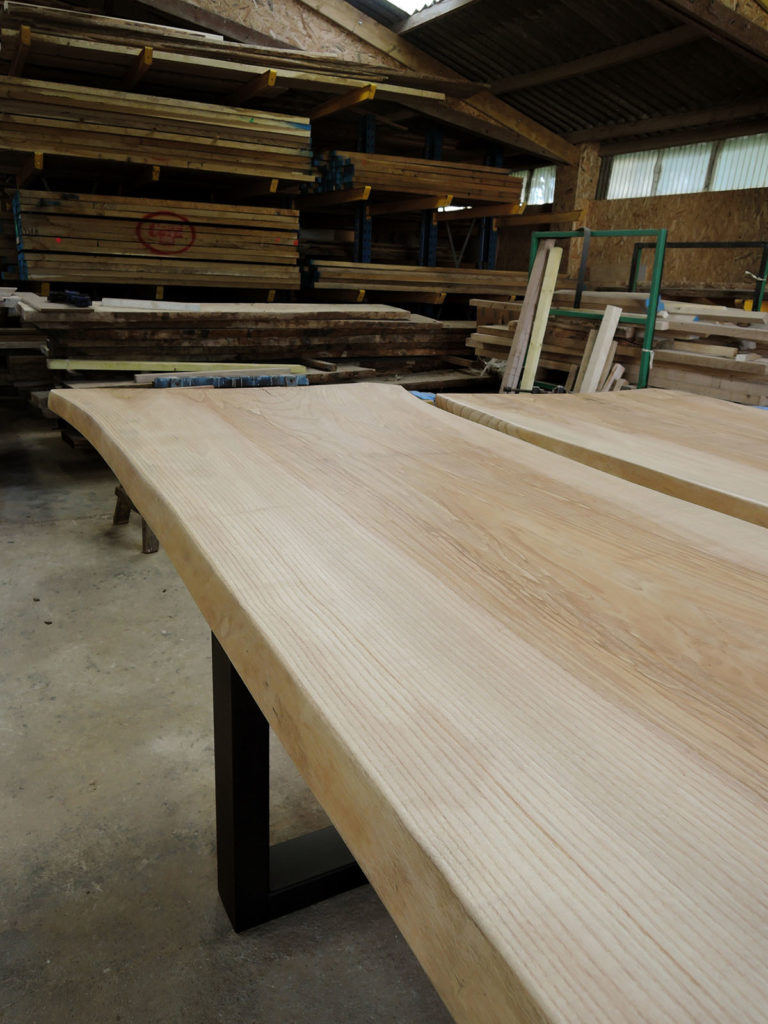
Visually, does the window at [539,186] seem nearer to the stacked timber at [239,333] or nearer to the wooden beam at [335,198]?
the wooden beam at [335,198]

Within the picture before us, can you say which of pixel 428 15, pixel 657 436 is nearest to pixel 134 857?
pixel 657 436

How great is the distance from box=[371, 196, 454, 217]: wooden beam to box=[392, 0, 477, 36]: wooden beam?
6.94 ft

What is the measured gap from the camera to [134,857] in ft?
6.40

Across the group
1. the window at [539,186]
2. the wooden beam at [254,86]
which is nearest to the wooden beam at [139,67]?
the wooden beam at [254,86]

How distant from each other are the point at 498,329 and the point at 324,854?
528 centimetres

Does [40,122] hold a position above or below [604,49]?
below

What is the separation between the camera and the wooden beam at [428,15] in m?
8.16

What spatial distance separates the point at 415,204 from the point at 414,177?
0.48 meters

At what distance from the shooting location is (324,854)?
74.2 inches

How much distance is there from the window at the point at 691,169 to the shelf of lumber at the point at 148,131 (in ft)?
19.3

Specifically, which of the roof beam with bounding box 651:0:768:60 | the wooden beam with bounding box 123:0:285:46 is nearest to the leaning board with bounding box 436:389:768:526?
the roof beam with bounding box 651:0:768:60

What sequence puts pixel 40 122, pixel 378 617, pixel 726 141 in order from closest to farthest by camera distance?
pixel 378 617
pixel 40 122
pixel 726 141

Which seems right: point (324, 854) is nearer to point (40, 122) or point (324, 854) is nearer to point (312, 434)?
point (312, 434)

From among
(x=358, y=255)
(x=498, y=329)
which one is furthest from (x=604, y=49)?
(x=498, y=329)
